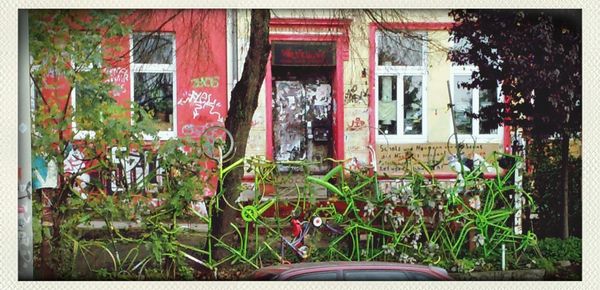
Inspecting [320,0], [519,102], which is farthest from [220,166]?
[519,102]

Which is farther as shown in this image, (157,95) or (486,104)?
(486,104)

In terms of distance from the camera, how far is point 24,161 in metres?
7.62

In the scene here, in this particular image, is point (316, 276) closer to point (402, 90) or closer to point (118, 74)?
point (402, 90)

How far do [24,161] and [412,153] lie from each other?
12.5 ft

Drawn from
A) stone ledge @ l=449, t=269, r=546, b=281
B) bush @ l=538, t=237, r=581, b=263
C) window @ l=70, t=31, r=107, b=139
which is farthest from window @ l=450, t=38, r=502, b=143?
window @ l=70, t=31, r=107, b=139

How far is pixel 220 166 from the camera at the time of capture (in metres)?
7.84

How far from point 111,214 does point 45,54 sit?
166 centimetres

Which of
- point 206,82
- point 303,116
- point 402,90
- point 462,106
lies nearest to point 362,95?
point 402,90

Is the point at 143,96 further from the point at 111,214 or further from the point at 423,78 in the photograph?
the point at 423,78

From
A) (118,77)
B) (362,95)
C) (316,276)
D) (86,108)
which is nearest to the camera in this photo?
(316,276)

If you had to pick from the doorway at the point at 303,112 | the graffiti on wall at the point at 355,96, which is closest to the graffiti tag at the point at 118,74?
the doorway at the point at 303,112

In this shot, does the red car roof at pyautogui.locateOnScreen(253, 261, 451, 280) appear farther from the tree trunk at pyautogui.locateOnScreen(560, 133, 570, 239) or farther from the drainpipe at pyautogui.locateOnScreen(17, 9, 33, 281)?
the drainpipe at pyautogui.locateOnScreen(17, 9, 33, 281)

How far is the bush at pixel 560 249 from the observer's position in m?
8.09

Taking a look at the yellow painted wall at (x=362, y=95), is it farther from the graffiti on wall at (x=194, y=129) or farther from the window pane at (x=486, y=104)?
the graffiti on wall at (x=194, y=129)
